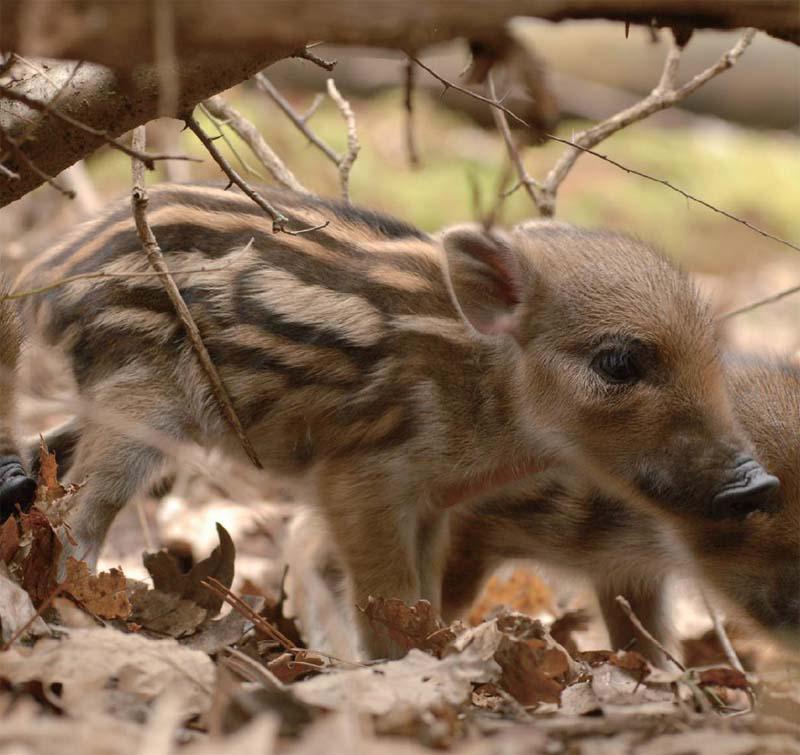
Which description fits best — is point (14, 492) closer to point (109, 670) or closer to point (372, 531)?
point (109, 670)

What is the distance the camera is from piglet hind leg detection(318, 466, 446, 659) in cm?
389

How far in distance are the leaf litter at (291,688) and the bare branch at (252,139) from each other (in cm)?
188

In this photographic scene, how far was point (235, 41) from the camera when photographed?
1867 mm

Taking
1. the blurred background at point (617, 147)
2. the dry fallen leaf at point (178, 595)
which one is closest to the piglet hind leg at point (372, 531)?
the dry fallen leaf at point (178, 595)

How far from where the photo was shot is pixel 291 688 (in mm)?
2287

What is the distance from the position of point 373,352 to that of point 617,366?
2.57 feet

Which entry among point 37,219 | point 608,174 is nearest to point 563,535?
point 37,219

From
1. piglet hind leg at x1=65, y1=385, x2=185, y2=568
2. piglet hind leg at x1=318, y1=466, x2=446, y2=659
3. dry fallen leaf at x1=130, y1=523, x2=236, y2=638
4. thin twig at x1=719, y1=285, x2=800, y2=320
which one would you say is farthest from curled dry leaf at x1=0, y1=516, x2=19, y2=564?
thin twig at x1=719, y1=285, x2=800, y2=320

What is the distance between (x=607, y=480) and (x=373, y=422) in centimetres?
78

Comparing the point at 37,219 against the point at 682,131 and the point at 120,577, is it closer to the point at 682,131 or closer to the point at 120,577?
the point at 120,577

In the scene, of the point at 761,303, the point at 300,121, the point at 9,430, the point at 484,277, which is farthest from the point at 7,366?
the point at 761,303

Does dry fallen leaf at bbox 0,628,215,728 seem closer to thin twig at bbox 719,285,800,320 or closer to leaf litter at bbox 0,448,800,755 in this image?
leaf litter at bbox 0,448,800,755

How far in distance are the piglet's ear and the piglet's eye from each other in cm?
32

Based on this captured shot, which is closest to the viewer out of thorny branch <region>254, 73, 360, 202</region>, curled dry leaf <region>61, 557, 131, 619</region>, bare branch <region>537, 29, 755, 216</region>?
curled dry leaf <region>61, 557, 131, 619</region>
